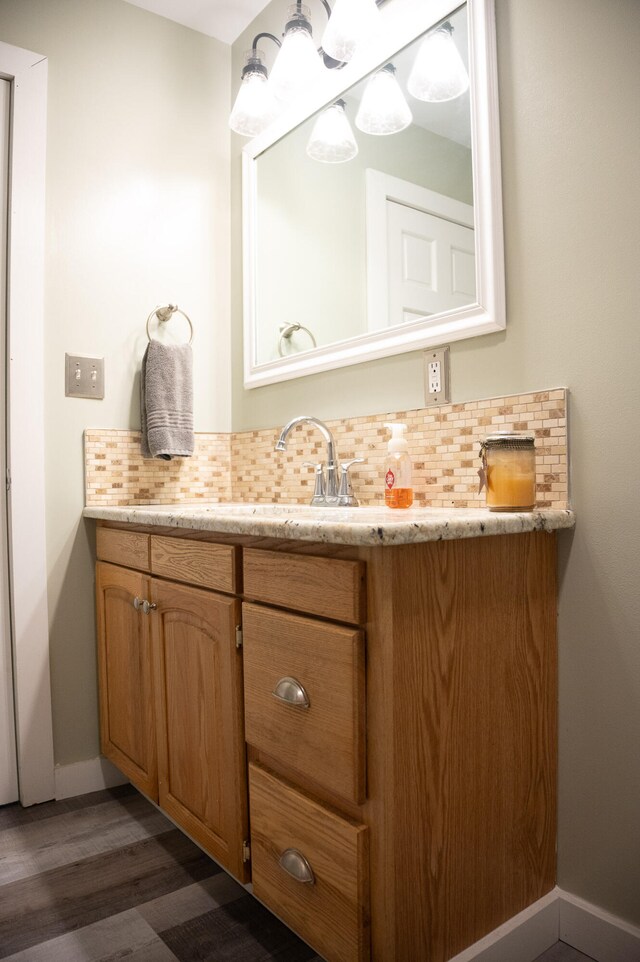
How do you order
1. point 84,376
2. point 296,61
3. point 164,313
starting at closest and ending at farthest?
point 296,61 → point 84,376 → point 164,313

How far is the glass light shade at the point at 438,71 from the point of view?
1.35m

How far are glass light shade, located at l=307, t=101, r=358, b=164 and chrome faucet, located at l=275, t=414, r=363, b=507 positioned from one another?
0.72m

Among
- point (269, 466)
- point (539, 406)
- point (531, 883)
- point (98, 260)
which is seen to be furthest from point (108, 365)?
point (531, 883)

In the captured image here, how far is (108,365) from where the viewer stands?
1.87 meters

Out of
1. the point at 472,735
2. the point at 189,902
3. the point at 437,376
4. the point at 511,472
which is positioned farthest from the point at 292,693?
the point at 437,376

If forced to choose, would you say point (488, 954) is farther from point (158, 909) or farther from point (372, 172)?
point (372, 172)

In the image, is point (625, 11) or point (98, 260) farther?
point (98, 260)

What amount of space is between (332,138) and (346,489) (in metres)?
0.96

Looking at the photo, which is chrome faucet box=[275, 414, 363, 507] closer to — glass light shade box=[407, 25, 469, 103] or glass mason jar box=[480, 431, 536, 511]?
glass mason jar box=[480, 431, 536, 511]

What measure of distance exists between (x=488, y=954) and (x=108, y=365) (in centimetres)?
163

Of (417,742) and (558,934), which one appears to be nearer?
(417,742)

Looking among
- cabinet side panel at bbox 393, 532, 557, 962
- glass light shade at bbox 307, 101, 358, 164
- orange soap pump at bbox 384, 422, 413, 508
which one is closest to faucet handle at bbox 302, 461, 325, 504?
orange soap pump at bbox 384, 422, 413, 508

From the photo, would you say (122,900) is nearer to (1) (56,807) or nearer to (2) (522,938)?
(1) (56,807)

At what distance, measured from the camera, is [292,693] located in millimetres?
991
